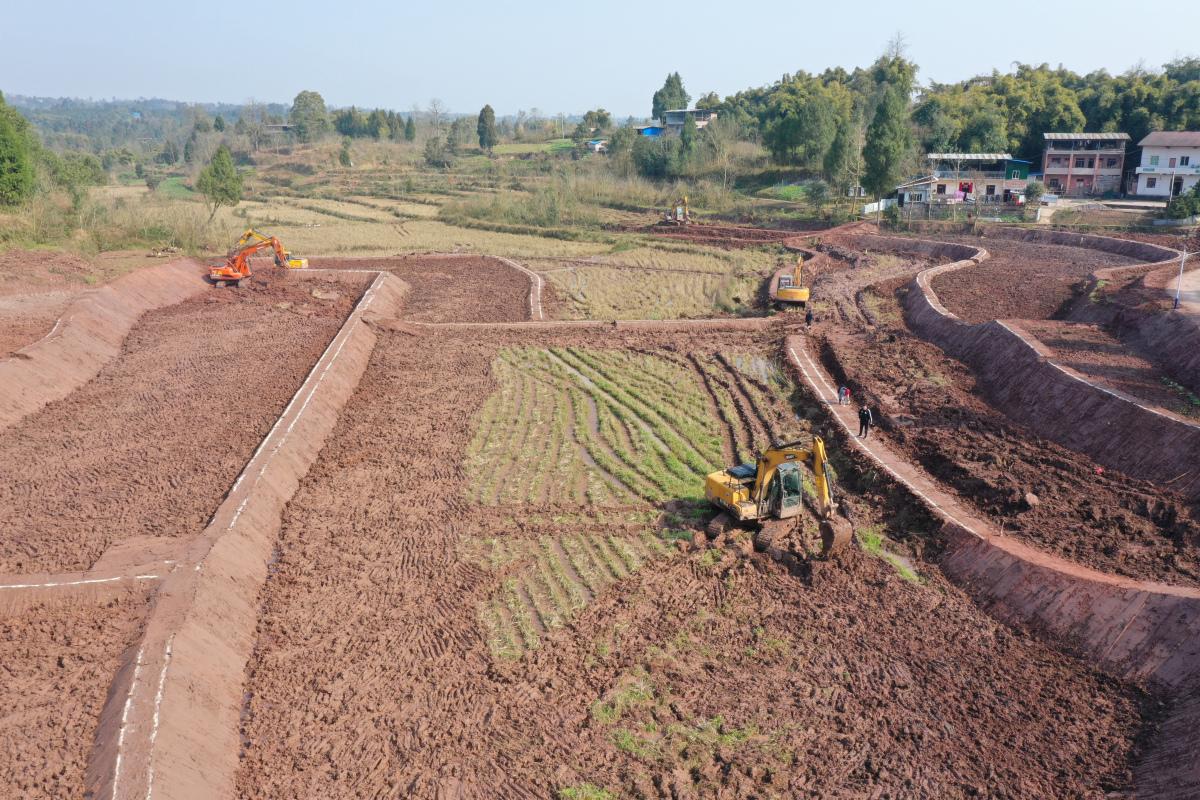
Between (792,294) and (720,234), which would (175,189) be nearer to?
(720,234)

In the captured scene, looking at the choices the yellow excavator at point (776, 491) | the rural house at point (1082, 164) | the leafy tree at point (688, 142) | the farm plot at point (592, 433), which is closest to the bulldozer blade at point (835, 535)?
the yellow excavator at point (776, 491)

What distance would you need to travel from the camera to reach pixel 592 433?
1970 cm

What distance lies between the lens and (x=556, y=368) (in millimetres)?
24703

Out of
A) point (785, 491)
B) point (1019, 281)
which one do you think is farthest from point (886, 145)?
point (785, 491)

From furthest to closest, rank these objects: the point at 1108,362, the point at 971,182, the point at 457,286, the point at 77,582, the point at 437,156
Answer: the point at 437,156 < the point at 971,182 < the point at 457,286 < the point at 1108,362 < the point at 77,582

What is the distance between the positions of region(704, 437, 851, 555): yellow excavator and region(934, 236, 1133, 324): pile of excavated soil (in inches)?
580

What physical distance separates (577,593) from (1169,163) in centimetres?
5361

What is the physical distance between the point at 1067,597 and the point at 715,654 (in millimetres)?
5128

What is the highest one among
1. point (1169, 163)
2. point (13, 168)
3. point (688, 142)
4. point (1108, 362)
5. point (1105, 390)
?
point (688, 142)

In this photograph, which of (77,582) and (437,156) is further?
(437,156)

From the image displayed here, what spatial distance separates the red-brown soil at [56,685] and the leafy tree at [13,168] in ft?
103

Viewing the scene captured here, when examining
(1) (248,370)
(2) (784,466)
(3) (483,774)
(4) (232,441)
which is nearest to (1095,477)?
(2) (784,466)

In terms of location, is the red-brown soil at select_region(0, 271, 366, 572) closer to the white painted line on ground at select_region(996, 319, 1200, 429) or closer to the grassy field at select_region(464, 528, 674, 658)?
the grassy field at select_region(464, 528, 674, 658)

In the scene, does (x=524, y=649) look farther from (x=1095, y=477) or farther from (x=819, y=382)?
(x=819, y=382)
